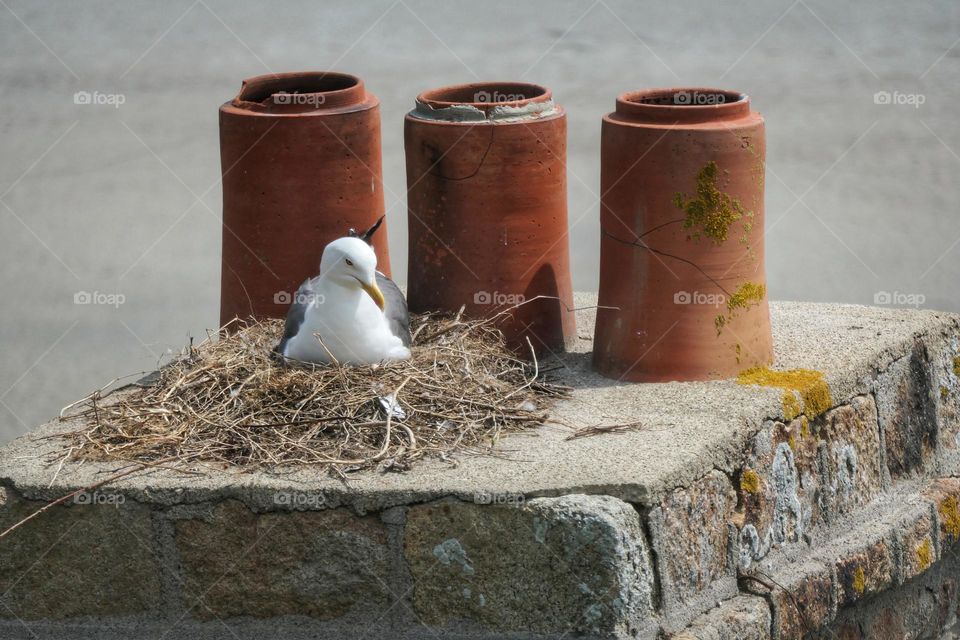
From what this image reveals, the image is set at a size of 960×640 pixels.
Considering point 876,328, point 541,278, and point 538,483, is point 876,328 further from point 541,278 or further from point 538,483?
point 538,483

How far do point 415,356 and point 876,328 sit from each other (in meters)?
1.87

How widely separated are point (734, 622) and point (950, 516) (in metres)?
1.57

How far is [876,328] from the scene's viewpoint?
520cm

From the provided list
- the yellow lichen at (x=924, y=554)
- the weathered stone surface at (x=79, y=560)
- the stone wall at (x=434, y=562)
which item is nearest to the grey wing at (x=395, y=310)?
the stone wall at (x=434, y=562)

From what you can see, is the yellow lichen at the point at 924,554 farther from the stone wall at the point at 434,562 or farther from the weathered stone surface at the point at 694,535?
the weathered stone surface at the point at 694,535

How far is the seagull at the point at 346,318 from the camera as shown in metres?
4.48

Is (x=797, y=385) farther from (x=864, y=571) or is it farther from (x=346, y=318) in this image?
(x=346, y=318)

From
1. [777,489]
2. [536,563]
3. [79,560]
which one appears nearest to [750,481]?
[777,489]

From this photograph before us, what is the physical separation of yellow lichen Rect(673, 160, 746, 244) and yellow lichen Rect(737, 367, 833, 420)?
493 millimetres

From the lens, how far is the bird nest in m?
3.99

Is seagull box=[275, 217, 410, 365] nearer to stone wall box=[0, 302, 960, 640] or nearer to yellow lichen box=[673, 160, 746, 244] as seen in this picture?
stone wall box=[0, 302, 960, 640]

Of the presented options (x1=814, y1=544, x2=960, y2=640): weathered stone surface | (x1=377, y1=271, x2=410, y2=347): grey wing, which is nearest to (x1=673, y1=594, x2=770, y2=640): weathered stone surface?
(x1=814, y1=544, x2=960, y2=640): weathered stone surface

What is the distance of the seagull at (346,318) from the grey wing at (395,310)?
0.02 m

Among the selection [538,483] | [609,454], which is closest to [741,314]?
[609,454]
